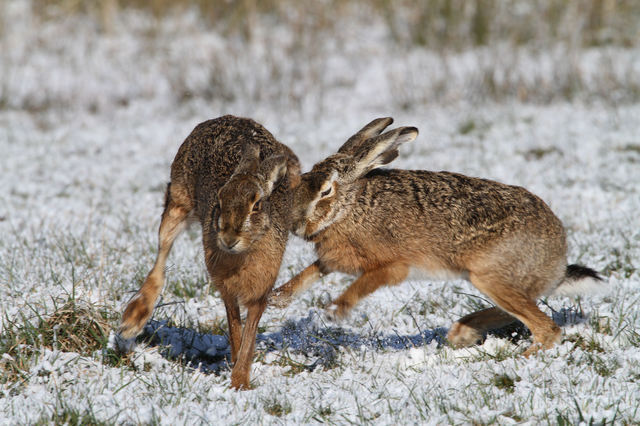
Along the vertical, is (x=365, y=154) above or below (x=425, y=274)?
above

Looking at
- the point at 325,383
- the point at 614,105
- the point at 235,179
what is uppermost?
the point at 235,179

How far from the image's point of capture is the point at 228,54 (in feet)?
44.2

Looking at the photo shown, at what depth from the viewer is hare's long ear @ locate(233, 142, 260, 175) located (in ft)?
13.8

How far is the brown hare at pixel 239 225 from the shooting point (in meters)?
3.95

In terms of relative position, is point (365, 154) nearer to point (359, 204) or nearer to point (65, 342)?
point (359, 204)

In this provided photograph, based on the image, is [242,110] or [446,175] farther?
[242,110]

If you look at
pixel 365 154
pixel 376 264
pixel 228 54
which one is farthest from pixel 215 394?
pixel 228 54

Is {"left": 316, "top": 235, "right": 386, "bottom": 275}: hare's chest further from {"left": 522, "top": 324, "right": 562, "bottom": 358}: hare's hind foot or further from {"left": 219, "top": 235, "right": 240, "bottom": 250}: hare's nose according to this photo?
{"left": 219, "top": 235, "right": 240, "bottom": 250}: hare's nose

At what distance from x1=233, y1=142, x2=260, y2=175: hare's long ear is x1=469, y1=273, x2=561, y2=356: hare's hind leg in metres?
1.64

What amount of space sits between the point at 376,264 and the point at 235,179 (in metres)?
1.33

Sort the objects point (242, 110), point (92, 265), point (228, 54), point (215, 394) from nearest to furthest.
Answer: point (215, 394) < point (92, 265) < point (242, 110) < point (228, 54)

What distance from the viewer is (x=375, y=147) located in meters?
5.12

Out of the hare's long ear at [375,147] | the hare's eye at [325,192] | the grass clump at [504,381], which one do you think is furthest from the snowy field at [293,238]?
the hare's long ear at [375,147]

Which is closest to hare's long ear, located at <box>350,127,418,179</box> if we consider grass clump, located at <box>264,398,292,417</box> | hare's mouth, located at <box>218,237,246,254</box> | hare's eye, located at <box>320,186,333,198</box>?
hare's eye, located at <box>320,186,333,198</box>
